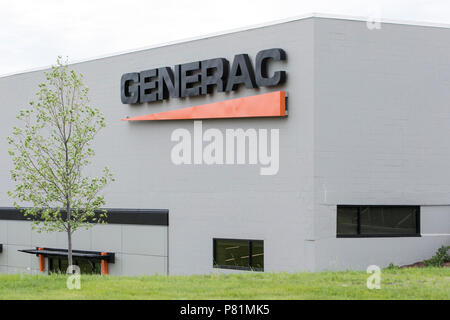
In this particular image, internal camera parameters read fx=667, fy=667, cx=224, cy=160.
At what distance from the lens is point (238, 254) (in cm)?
2014

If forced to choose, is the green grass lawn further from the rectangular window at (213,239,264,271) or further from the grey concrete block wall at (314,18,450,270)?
the rectangular window at (213,239,264,271)

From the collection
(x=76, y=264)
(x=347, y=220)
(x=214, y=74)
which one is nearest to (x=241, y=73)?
(x=214, y=74)

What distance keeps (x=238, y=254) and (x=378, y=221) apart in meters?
4.26

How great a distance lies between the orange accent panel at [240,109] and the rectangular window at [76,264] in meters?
6.27

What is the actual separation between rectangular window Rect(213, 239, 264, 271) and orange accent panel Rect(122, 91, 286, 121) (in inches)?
149

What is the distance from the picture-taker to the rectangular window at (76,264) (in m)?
24.2

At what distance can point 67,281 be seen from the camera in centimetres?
1454

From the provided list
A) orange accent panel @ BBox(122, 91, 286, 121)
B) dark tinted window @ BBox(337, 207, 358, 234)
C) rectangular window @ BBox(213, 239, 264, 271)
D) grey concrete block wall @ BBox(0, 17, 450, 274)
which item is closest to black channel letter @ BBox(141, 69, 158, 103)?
orange accent panel @ BBox(122, 91, 286, 121)

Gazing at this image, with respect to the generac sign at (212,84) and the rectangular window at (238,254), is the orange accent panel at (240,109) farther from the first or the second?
the rectangular window at (238,254)

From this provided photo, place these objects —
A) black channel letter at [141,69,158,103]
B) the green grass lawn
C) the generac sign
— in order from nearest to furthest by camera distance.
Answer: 1. the green grass lawn
2. the generac sign
3. black channel letter at [141,69,158,103]

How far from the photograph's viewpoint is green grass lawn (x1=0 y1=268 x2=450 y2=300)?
40.1 feet

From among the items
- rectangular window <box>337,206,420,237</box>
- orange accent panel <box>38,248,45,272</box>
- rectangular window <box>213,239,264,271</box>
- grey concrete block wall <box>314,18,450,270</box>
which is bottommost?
orange accent panel <box>38,248,45,272</box>

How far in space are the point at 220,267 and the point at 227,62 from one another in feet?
20.6
